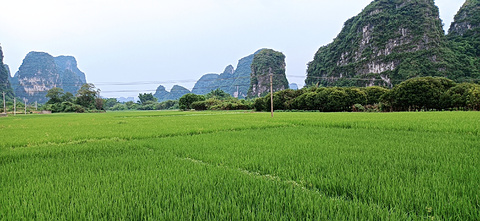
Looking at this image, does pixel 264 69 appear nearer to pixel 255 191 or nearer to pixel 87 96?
pixel 87 96

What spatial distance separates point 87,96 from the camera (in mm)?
66938

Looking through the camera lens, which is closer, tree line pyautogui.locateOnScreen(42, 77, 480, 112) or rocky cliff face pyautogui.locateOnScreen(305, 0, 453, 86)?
tree line pyautogui.locateOnScreen(42, 77, 480, 112)

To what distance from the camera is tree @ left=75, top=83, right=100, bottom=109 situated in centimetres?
6588

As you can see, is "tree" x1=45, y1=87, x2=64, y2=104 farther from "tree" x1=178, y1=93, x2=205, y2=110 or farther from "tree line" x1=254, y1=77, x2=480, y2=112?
"tree line" x1=254, y1=77, x2=480, y2=112

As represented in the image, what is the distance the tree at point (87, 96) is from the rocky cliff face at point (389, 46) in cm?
6692

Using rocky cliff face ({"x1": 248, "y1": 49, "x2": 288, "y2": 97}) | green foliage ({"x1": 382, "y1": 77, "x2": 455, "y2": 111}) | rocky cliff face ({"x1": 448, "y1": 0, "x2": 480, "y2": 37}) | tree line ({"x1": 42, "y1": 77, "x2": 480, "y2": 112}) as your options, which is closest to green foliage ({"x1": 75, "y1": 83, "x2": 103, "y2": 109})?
tree line ({"x1": 42, "y1": 77, "x2": 480, "y2": 112})

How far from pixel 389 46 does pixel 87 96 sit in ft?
334

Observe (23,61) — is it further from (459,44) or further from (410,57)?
(459,44)

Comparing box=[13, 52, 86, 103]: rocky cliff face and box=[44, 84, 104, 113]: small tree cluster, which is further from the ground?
box=[13, 52, 86, 103]: rocky cliff face

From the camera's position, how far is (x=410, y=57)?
229 ft

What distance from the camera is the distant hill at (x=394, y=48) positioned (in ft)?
211

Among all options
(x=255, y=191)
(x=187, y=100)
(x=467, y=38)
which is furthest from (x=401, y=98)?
(x=467, y=38)

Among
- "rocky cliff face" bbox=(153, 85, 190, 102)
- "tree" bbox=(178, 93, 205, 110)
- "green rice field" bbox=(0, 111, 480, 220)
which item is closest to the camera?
"green rice field" bbox=(0, 111, 480, 220)

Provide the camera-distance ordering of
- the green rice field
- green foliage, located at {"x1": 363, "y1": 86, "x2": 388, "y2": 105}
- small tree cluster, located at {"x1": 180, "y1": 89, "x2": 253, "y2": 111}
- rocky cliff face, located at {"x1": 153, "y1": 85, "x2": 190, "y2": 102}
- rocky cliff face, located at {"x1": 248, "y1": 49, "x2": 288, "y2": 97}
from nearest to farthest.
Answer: the green rice field
green foliage, located at {"x1": 363, "y1": 86, "x2": 388, "y2": 105}
small tree cluster, located at {"x1": 180, "y1": 89, "x2": 253, "y2": 111}
rocky cliff face, located at {"x1": 248, "y1": 49, "x2": 288, "y2": 97}
rocky cliff face, located at {"x1": 153, "y1": 85, "x2": 190, "y2": 102}
